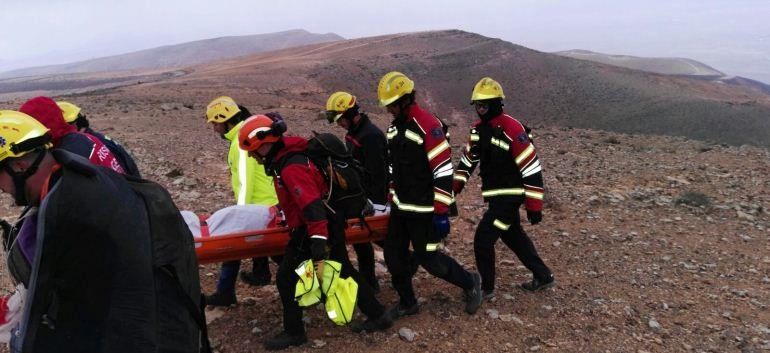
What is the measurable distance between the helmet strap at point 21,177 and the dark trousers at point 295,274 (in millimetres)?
1940

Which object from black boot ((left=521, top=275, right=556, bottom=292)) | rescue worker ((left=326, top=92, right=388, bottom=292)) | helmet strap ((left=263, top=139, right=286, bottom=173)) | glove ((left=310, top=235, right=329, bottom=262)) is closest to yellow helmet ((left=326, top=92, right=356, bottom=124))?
rescue worker ((left=326, top=92, right=388, bottom=292))

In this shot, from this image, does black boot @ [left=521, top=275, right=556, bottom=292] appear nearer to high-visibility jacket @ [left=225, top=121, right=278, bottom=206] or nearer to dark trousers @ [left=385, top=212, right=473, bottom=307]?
dark trousers @ [left=385, top=212, right=473, bottom=307]

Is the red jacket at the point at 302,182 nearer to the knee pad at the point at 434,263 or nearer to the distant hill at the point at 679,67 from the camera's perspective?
the knee pad at the point at 434,263

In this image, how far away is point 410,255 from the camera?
14.9ft

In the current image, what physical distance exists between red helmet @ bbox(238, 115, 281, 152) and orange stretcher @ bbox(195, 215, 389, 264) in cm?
78

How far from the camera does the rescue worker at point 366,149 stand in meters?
4.96

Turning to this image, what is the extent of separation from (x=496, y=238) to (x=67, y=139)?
3.46m

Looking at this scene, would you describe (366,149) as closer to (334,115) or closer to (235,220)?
(334,115)

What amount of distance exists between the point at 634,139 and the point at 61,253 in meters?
19.2

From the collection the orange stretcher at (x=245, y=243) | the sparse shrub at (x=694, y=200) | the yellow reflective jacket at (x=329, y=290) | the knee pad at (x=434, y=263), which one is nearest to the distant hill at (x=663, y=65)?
the sparse shrub at (x=694, y=200)

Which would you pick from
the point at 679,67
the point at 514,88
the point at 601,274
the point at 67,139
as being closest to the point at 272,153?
the point at 67,139

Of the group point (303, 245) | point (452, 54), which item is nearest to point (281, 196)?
point (303, 245)

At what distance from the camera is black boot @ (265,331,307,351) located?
13.3 feet

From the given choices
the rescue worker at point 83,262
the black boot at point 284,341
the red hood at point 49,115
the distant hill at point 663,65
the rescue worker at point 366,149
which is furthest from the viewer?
the distant hill at point 663,65
